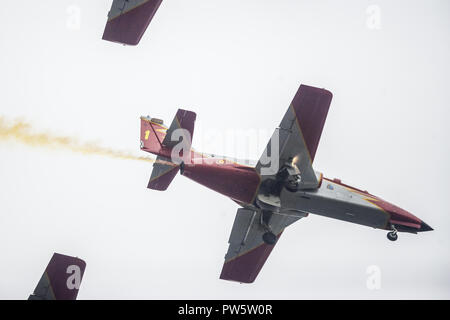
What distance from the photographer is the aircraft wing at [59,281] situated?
66.4ft

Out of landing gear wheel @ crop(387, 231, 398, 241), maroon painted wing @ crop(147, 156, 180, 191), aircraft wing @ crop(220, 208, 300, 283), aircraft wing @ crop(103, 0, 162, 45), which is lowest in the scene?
aircraft wing @ crop(220, 208, 300, 283)

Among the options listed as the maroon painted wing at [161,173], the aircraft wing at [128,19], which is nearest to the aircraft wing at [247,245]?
the maroon painted wing at [161,173]

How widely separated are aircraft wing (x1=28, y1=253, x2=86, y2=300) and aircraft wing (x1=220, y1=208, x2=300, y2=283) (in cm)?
823

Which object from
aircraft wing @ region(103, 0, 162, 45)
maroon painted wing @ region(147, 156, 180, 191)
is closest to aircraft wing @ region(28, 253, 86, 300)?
maroon painted wing @ region(147, 156, 180, 191)

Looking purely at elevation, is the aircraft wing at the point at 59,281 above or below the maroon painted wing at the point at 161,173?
below

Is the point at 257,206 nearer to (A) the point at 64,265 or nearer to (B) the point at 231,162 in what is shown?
(B) the point at 231,162

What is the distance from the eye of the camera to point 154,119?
26.4 metres

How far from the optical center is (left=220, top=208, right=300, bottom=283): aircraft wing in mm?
27031

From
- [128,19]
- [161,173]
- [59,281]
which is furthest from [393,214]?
[59,281]

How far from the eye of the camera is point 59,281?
2038 centimetres

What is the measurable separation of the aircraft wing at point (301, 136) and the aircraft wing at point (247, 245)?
3.62 meters

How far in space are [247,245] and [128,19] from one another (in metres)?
11.5

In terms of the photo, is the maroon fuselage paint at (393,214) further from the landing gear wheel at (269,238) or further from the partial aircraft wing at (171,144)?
the partial aircraft wing at (171,144)

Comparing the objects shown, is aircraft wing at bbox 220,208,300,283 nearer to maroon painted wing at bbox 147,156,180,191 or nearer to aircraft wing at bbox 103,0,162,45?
maroon painted wing at bbox 147,156,180,191
